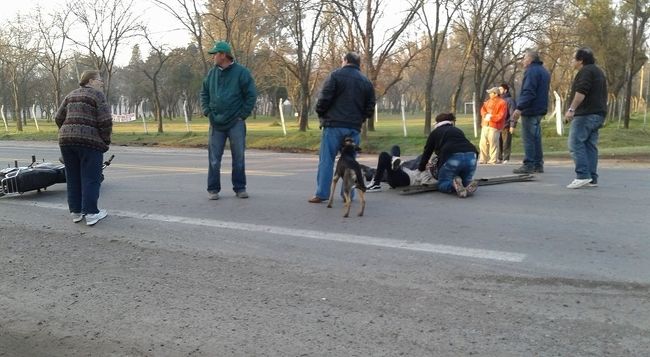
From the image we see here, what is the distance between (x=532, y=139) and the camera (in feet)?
33.0

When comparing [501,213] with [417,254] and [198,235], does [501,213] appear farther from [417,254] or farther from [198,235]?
[198,235]

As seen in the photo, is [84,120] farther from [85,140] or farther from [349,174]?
[349,174]

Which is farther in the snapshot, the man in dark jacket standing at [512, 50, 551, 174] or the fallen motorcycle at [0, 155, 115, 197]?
the man in dark jacket standing at [512, 50, 551, 174]

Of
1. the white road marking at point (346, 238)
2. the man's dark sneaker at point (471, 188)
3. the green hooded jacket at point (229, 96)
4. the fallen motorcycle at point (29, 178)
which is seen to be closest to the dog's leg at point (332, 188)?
the white road marking at point (346, 238)

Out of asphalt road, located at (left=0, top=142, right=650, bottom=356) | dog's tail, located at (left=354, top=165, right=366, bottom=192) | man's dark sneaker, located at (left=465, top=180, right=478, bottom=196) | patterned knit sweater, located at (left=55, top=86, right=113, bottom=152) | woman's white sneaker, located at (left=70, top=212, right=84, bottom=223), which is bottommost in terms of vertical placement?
asphalt road, located at (left=0, top=142, right=650, bottom=356)

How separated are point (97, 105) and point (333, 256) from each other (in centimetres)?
352

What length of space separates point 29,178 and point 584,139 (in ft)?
27.3

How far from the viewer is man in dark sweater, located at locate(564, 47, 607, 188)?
807 centimetres

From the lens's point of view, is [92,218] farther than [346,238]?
Yes

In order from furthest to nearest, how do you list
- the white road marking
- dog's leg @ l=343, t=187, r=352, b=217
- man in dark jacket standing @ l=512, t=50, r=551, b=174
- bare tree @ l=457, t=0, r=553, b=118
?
bare tree @ l=457, t=0, r=553, b=118
man in dark jacket standing @ l=512, t=50, r=551, b=174
dog's leg @ l=343, t=187, r=352, b=217
the white road marking

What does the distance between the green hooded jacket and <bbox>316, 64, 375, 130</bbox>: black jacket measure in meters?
1.03

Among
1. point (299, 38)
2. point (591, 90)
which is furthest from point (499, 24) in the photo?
point (591, 90)

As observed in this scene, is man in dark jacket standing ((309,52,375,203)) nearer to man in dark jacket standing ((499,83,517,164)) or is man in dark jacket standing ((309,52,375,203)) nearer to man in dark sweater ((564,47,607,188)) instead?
man in dark sweater ((564,47,607,188))

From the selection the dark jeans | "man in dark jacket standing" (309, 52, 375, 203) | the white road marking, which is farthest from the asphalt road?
the dark jeans
